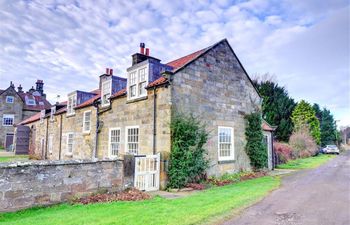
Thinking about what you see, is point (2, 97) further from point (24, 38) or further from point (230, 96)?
point (230, 96)

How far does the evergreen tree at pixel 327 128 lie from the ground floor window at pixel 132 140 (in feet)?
184

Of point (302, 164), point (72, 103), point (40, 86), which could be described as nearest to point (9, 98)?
point (40, 86)

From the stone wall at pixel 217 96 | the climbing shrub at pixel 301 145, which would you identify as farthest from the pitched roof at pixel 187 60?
the climbing shrub at pixel 301 145

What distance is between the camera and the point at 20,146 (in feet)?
118

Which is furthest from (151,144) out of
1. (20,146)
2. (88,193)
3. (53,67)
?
(20,146)

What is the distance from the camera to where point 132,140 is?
1471 centimetres

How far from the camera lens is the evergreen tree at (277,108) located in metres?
38.3

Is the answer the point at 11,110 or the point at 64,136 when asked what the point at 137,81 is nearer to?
the point at 64,136

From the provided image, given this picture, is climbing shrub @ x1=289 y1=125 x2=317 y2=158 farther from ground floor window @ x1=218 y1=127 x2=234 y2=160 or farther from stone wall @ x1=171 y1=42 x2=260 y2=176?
ground floor window @ x1=218 y1=127 x2=234 y2=160

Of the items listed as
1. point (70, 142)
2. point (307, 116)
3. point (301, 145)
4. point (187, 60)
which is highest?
point (187, 60)

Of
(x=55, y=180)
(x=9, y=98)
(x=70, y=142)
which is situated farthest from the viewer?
(x=9, y=98)

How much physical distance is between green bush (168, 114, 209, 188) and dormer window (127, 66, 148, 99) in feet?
11.1

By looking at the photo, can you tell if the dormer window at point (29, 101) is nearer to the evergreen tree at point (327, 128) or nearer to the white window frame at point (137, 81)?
the white window frame at point (137, 81)

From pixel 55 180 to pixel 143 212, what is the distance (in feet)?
12.0
